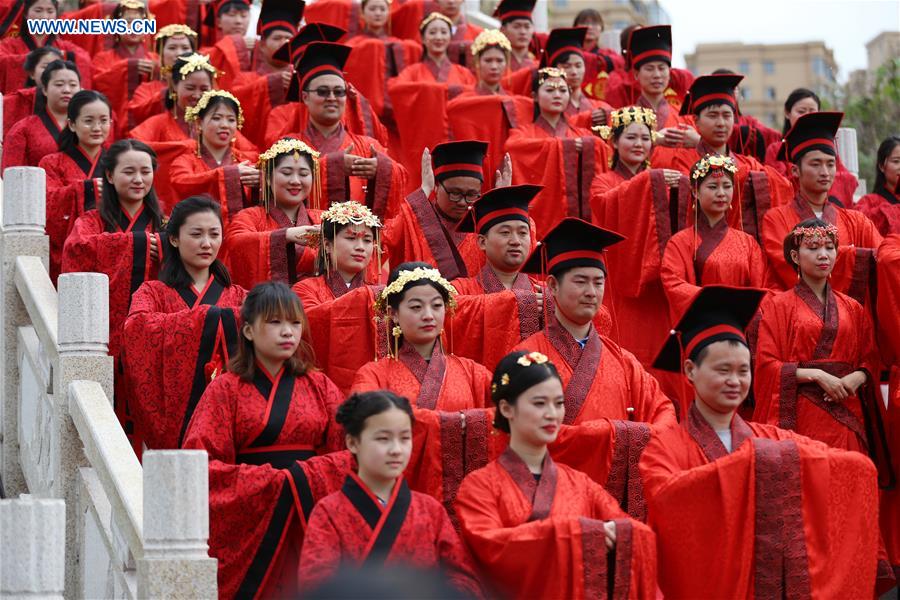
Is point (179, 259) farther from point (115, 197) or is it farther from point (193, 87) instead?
point (193, 87)

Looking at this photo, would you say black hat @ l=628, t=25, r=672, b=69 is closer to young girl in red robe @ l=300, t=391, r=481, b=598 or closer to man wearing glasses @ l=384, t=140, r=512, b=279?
man wearing glasses @ l=384, t=140, r=512, b=279

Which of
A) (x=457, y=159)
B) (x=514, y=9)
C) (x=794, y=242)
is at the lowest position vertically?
(x=794, y=242)

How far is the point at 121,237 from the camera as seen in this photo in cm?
915

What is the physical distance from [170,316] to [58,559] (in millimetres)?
2217

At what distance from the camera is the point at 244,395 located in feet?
24.5

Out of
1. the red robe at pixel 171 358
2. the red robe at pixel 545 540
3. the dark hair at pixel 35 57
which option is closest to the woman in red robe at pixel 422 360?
the red robe at pixel 171 358

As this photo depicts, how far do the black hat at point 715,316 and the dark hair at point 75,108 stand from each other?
478 cm

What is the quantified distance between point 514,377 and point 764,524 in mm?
1280

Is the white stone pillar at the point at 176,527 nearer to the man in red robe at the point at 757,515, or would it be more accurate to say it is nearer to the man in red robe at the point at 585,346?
the man in red robe at the point at 757,515

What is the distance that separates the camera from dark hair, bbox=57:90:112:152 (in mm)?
10711

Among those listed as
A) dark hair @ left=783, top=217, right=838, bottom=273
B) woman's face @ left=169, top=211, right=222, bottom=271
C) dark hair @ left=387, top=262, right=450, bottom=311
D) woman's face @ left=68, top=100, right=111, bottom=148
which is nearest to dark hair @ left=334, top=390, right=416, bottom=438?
dark hair @ left=387, top=262, right=450, bottom=311

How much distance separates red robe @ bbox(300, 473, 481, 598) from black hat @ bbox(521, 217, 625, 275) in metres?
1.96

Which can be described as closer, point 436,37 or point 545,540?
point 545,540

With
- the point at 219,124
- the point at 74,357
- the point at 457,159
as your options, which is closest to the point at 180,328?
the point at 74,357
